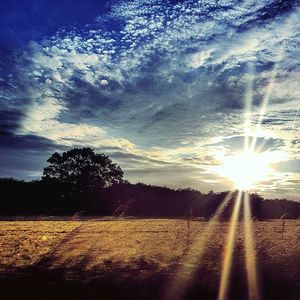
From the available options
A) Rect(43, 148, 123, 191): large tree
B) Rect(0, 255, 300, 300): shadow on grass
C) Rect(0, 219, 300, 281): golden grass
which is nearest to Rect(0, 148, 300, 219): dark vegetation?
Rect(43, 148, 123, 191): large tree

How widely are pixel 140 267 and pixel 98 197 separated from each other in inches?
1335

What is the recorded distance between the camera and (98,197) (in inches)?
1741

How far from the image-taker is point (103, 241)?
15758mm

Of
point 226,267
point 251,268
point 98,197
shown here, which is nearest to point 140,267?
point 226,267

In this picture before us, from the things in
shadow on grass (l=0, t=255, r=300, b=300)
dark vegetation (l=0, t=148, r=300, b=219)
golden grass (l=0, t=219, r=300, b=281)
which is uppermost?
dark vegetation (l=0, t=148, r=300, b=219)

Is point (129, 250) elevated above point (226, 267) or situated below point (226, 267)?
above

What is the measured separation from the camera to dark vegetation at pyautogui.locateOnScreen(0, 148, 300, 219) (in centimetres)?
3878

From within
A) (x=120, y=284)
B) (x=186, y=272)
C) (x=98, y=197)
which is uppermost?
(x=98, y=197)

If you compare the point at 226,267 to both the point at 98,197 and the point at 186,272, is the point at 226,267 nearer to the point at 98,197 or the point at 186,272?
the point at 186,272

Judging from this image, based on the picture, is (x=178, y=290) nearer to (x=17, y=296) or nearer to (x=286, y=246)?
(x=17, y=296)

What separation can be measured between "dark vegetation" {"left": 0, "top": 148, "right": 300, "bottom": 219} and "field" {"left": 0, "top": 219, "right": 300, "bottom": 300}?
2059 cm

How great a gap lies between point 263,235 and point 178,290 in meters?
8.59

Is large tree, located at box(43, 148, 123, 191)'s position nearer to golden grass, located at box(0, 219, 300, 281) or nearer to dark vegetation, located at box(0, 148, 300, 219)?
dark vegetation, located at box(0, 148, 300, 219)

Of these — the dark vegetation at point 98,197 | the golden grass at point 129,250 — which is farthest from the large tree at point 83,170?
the golden grass at point 129,250
